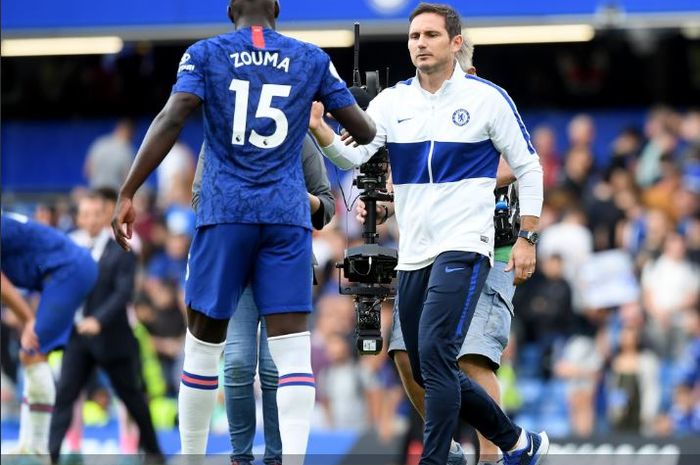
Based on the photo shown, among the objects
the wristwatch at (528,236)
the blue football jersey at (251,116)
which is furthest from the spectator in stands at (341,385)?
the blue football jersey at (251,116)

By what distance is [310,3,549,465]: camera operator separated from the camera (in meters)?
7.86

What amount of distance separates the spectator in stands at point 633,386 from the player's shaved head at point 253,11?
30.0 ft

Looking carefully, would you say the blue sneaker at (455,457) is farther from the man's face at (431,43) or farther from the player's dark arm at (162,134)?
the player's dark arm at (162,134)

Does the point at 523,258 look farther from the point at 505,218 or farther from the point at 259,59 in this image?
the point at 259,59

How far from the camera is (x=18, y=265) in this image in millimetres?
11734

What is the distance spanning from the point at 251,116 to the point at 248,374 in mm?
1714

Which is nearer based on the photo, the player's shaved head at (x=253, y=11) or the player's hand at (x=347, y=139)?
the player's shaved head at (x=253, y=11)

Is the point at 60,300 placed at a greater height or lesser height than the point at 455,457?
greater

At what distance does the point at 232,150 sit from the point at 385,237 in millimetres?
9318

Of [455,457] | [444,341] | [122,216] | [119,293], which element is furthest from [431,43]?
[119,293]

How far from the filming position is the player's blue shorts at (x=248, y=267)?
7340 mm

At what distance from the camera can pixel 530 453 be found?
8289mm

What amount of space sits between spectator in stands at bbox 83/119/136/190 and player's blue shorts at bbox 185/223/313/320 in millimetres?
11443

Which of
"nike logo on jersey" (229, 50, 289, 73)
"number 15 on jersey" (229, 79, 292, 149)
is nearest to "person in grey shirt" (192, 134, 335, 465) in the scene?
"number 15 on jersey" (229, 79, 292, 149)
